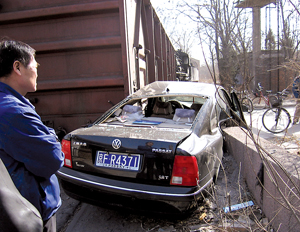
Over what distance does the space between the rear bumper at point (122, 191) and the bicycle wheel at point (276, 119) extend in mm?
5610

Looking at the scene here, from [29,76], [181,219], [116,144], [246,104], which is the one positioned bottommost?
[181,219]

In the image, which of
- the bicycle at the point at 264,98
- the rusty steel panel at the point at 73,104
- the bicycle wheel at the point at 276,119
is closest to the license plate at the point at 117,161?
the rusty steel panel at the point at 73,104

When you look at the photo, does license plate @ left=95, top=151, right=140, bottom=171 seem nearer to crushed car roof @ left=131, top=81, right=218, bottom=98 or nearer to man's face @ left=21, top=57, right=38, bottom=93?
man's face @ left=21, top=57, right=38, bottom=93

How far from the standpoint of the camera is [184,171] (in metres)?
2.11

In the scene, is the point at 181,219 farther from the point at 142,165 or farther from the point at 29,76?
the point at 29,76

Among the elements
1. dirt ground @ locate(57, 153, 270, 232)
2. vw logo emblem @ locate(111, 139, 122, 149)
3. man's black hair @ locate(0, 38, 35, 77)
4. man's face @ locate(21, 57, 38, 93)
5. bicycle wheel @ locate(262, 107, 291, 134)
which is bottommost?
dirt ground @ locate(57, 153, 270, 232)

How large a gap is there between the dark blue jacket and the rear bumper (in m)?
0.94

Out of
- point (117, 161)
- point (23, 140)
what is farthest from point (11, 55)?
point (117, 161)

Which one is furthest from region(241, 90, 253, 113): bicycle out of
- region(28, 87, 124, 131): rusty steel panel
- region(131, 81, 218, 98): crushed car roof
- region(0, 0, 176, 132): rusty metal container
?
region(28, 87, 124, 131): rusty steel panel

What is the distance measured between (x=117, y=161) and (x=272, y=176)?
1500 mm

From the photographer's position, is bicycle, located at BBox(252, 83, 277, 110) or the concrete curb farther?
bicycle, located at BBox(252, 83, 277, 110)

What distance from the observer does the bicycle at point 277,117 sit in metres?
7.01

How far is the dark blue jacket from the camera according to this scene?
1229 millimetres

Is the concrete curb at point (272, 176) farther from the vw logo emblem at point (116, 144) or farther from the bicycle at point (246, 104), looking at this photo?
the vw logo emblem at point (116, 144)
